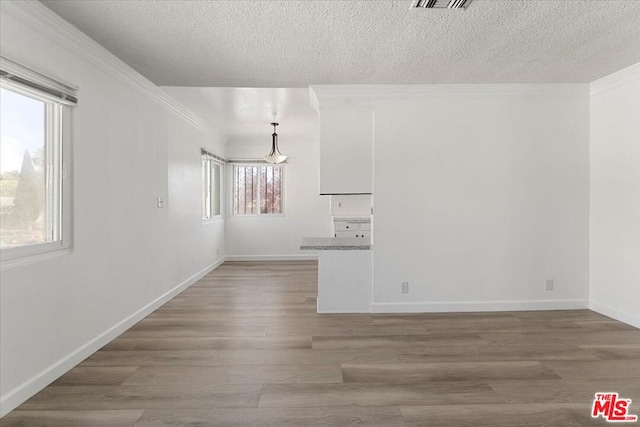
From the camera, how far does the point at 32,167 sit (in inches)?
96.7

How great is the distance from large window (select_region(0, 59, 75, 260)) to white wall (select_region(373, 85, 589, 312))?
288cm

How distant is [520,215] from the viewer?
4.16 m

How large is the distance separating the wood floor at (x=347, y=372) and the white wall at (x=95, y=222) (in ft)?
0.73

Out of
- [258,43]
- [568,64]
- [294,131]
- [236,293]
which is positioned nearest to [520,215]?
[568,64]

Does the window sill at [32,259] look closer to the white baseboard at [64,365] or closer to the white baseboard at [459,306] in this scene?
the white baseboard at [64,365]

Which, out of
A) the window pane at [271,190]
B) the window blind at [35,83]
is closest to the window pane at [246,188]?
the window pane at [271,190]

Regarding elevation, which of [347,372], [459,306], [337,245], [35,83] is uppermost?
[35,83]

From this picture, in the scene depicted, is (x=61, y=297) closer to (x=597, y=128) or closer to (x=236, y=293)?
(x=236, y=293)

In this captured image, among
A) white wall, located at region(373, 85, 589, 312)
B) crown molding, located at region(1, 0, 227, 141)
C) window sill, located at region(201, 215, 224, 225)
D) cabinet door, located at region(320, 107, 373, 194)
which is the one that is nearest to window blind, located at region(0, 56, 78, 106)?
crown molding, located at region(1, 0, 227, 141)

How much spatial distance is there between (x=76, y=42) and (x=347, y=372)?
10.3 feet

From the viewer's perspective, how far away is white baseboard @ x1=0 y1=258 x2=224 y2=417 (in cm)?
221

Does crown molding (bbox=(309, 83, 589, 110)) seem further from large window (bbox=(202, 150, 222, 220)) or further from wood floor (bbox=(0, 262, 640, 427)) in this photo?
large window (bbox=(202, 150, 222, 220))

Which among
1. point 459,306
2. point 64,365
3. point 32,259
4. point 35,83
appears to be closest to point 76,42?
point 35,83

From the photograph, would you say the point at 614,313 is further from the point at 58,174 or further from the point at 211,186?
the point at 211,186
